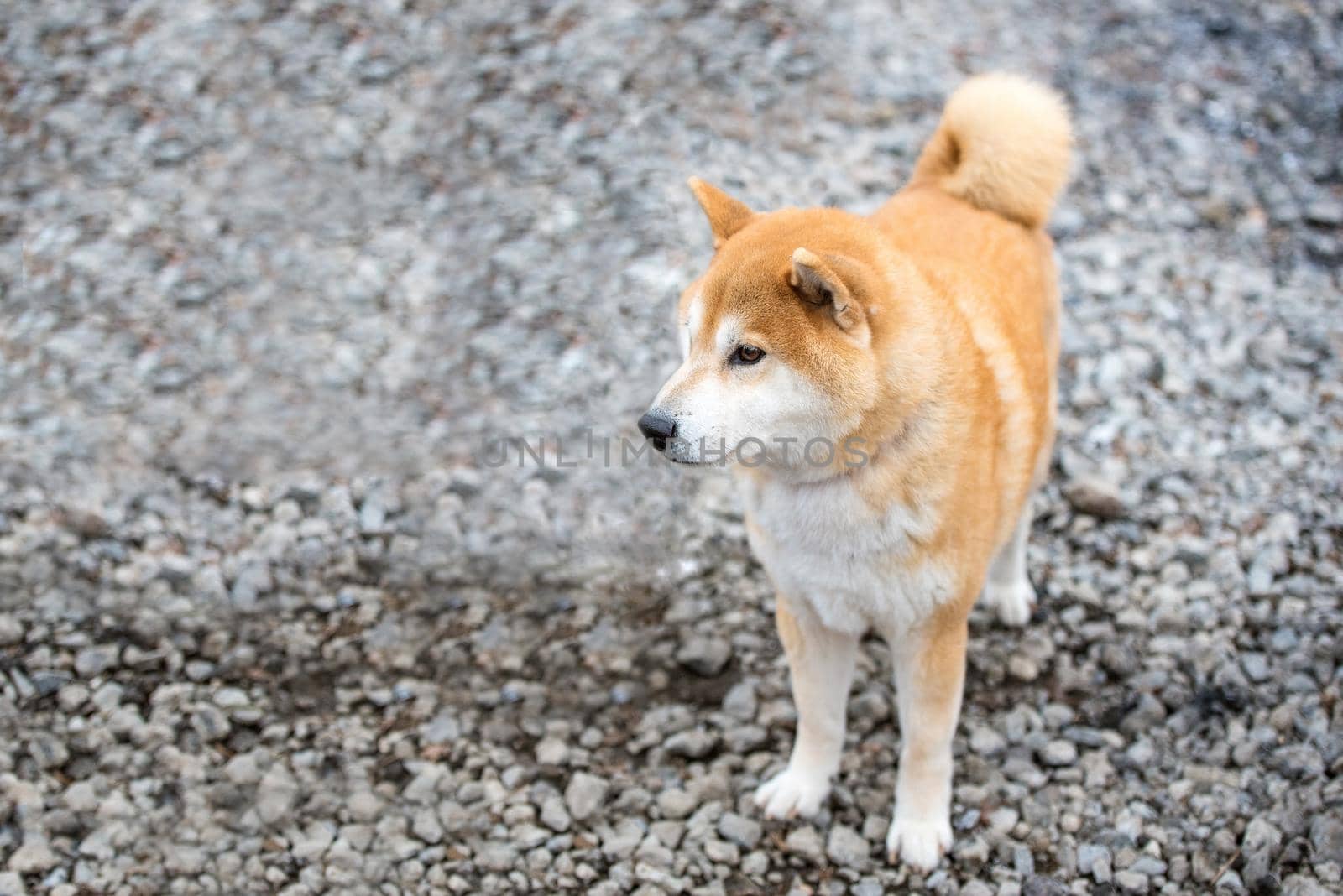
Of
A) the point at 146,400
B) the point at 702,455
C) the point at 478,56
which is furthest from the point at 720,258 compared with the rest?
the point at 478,56

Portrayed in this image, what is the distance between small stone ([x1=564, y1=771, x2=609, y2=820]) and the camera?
460 cm

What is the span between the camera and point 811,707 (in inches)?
177

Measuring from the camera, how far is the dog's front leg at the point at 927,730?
4105 mm

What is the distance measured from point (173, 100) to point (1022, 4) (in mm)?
5916

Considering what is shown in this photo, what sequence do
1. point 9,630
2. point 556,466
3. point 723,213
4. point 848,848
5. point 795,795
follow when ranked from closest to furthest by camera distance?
point 723,213 → point 848,848 → point 795,795 → point 9,630 → point 556,466

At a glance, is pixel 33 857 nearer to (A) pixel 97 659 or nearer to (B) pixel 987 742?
(A) pixel 97 659

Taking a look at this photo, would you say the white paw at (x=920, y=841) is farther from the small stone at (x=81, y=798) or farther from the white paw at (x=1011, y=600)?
the small stone at (x=81, y=798)

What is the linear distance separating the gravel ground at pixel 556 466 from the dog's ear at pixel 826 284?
206 cm

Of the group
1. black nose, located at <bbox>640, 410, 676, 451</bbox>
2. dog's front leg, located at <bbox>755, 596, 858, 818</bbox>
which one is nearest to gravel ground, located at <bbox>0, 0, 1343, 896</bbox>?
dog's front leg, located at <bbox>755, 596, 858, 818</bbox>

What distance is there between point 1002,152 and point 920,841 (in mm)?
2577

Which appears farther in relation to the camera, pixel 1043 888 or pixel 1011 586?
pixel 1011 586

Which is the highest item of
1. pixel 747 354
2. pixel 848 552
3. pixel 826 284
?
pixel 826 284

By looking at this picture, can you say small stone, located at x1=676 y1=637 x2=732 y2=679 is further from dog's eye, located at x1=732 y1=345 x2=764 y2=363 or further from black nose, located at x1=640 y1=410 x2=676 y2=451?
dog's eye, located at x1=732 y1=345 x2=764 y2=363

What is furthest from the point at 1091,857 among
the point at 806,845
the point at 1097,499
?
the point at 1097,499
